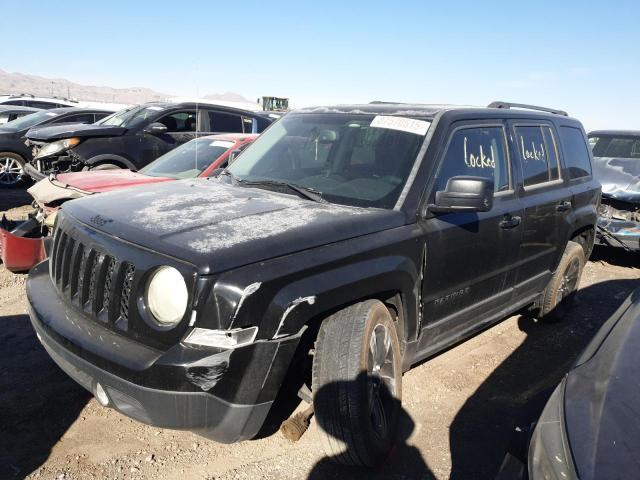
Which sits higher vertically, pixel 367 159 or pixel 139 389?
pixel 367 159

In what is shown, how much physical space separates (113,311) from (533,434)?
1872mm

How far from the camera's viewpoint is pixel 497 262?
3818 mm

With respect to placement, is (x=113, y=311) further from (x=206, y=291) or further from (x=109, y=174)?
(x=109, y=174)

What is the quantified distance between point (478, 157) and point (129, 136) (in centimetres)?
634

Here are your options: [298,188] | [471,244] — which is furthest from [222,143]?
[471,244]

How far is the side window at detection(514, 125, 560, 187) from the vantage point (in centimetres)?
419

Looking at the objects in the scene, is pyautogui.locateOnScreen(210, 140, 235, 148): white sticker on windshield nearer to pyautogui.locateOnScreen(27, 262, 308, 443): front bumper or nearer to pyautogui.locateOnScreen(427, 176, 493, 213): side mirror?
pyautogui.locateOnScreen(427, 176, 493, 213): side mirror

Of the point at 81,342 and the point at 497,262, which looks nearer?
the point at 81,342

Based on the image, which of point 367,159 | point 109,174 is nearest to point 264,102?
point 109,174

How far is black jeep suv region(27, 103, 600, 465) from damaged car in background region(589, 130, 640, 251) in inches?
149

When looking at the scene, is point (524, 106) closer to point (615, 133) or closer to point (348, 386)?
point (348, 386)

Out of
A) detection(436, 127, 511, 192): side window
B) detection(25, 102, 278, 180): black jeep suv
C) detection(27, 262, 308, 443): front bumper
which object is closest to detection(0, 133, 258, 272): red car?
detection(25, 102, 278, 180): black jeep suv

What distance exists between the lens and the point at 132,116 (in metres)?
9.06

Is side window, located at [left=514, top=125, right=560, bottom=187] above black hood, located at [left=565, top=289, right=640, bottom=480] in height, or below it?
above
